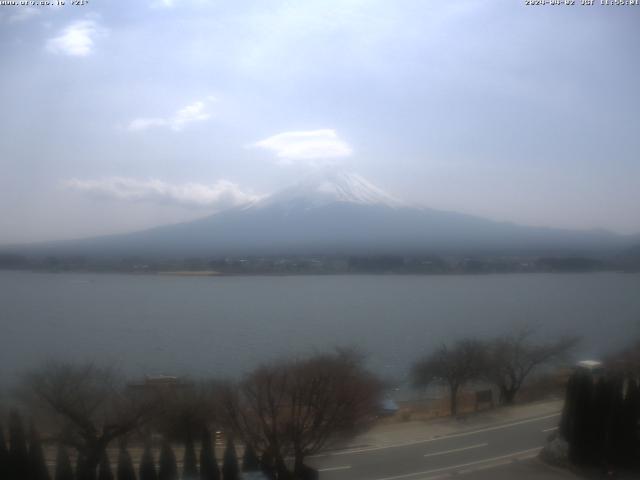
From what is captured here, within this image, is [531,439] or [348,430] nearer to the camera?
[348,430]

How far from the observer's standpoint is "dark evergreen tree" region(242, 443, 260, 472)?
3850mm

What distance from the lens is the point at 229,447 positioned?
12.6ft

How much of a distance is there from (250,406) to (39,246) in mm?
2822

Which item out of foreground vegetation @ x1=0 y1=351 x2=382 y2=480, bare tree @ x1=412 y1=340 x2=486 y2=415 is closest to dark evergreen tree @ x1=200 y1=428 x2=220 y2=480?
foreground vegetation @ x1=0 y1=351 x2=382 y2=480

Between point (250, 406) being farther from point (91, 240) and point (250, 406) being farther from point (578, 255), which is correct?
point (578, 255)

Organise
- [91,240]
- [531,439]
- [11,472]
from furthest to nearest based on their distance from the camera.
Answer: [91,240] → [531,439] → [11,472]

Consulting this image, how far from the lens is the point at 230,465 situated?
3820mm

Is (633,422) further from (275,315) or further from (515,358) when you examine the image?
(275,315)

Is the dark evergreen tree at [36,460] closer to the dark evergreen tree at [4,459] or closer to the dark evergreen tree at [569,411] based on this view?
the dark evergreen tree at [4,459]

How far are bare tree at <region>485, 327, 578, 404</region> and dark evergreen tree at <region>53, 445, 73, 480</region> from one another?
12.6 ft

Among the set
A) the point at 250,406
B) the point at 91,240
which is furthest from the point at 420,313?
the point at 91,240

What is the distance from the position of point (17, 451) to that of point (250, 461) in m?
1.65

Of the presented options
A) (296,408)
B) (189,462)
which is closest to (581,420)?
(296,408)

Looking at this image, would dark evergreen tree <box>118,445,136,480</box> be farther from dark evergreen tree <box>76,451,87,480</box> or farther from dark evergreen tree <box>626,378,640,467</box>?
dark evergreen tree <box>626,378,640,467</box>
